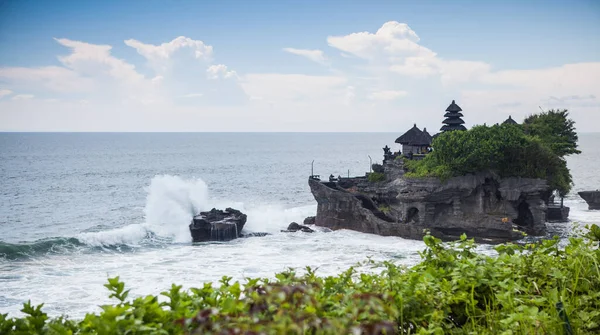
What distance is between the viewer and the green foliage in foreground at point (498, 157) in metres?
35.8

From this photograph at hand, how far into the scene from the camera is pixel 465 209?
37156 millimetres

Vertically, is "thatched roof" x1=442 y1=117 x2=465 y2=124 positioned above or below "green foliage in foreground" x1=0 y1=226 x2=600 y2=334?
above

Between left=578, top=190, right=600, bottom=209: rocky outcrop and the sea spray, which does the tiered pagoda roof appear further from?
the sea spray

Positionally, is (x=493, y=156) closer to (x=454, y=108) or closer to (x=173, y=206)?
(x=454, y=108)

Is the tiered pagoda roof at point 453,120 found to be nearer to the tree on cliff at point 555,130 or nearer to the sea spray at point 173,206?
the tree on cliff at point 555,130

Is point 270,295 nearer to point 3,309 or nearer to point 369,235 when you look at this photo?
point 3,309

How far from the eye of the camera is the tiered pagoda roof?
143 feet

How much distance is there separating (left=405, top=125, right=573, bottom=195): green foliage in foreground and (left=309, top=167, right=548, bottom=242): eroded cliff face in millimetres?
715

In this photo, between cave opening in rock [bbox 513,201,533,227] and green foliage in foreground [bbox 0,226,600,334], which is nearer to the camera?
green foliage in foreground [bbox 0,226,600,334]

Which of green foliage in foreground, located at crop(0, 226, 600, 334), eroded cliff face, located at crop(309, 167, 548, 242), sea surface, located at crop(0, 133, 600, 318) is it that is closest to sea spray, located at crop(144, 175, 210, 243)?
sea surface, located at crop(0, 133, 600, 318)

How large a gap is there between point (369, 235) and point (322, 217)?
643cm

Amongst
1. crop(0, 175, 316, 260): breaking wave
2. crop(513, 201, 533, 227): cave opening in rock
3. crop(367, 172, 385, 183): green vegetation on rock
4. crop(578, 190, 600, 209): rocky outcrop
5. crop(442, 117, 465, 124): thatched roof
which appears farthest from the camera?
crop(578, 190, 600, 209): rocky outcrop

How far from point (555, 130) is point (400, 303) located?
156ft

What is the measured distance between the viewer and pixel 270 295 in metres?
3.08
